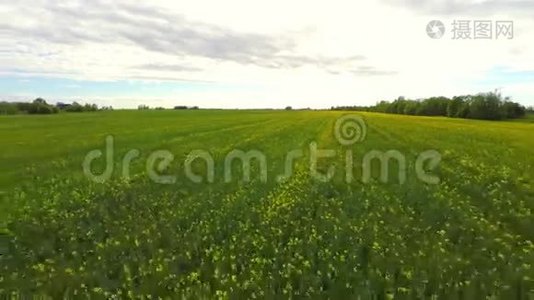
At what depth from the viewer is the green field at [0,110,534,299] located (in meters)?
9.00

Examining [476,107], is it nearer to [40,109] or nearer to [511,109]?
[511,109]

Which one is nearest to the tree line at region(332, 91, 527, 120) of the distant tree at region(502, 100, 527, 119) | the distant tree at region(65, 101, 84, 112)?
the distant tree at region(502, 100, 527, 119)

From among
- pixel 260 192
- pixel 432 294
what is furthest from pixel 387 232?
pixel 260 192

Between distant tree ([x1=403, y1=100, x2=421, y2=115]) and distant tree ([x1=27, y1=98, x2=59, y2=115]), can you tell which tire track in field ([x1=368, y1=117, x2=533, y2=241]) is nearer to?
distant tree ([x1=27, y1=98, x2=59, y2=115])

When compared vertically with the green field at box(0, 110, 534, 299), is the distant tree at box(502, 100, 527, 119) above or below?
above

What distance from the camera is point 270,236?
1180cm

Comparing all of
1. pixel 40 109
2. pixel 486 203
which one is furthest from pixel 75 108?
pixel 486 203

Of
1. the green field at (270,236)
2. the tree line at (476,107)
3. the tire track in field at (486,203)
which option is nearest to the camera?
the green field at (270,236)

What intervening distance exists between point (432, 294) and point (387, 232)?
3759 millimetres

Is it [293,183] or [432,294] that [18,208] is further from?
[432,294]

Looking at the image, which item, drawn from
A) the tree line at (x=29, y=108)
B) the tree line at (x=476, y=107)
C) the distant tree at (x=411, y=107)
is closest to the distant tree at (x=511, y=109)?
the tree line at (x=476, y=107)

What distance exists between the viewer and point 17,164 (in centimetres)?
2633

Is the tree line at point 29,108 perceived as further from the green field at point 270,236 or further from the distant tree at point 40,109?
the green field at point 270,236

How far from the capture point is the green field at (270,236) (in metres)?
9.00
